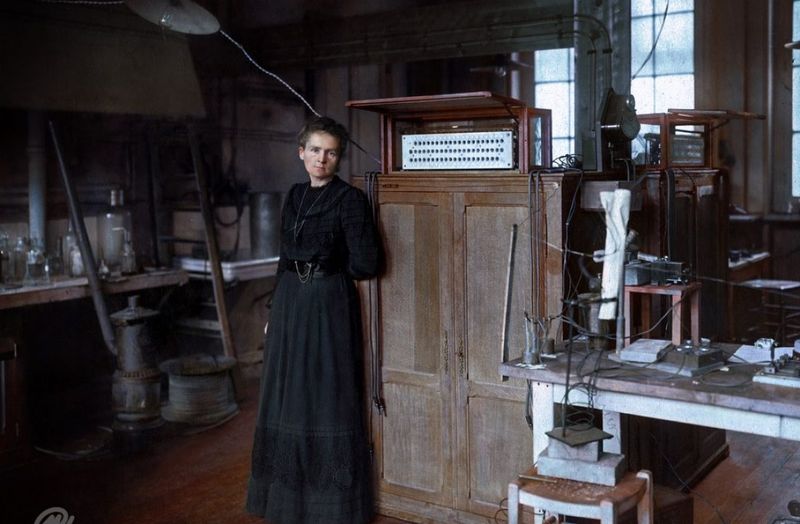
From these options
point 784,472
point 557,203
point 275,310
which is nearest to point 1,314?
point 275,310

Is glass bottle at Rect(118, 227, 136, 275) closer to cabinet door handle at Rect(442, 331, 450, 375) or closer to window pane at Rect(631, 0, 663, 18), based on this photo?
cabinet door handle at Rect(442, 331, 450, 375)

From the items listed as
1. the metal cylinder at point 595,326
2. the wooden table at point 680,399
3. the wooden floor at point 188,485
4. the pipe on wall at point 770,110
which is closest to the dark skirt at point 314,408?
the wooden floor at point 188,485

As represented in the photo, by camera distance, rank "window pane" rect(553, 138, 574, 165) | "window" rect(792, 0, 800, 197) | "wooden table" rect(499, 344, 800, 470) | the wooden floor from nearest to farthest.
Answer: "wooden table" rect(499, 344, 800, 470) → the wooden floor → "window" rect(792, 0, 800, 197) → "window pane" rect(553, 138, 574, 165)

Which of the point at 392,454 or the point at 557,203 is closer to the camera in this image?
the point at 557,203

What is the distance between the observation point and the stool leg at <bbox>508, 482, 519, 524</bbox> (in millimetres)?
2971

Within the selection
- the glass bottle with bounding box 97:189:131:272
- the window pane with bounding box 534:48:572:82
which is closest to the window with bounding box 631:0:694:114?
the window pane with bounding box 534:48:572:82

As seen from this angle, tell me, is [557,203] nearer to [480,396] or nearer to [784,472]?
[480,396]

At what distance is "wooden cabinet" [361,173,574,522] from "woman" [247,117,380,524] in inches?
6.5

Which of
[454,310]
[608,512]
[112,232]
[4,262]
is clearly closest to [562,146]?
[112,232]

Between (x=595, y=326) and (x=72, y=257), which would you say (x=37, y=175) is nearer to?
(x=72, y=257)

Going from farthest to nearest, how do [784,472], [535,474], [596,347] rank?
[784,472] < [596,347] < [535,474]

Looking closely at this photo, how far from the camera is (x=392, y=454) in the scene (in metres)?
4.13

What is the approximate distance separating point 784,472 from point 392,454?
2.27 metres

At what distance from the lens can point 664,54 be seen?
8148 millimetres
